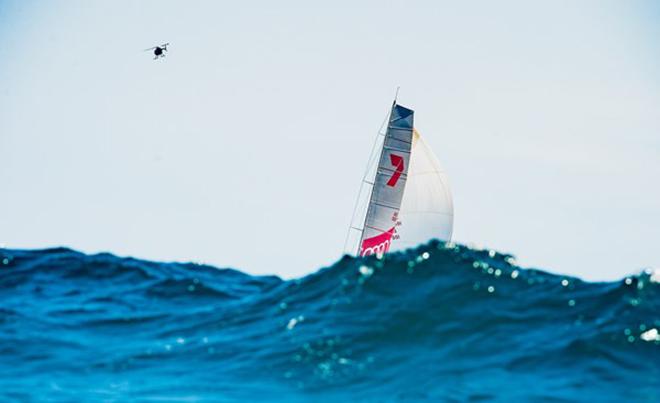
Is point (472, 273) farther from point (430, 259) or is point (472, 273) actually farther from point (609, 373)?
point (609, 373)

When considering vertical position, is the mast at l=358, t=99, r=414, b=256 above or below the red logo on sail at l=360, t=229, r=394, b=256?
above

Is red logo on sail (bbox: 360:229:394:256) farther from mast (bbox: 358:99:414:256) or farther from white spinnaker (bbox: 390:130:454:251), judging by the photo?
white spinnaker (bbox: 390:130:454:251)

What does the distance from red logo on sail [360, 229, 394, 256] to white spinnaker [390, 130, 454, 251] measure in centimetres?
35

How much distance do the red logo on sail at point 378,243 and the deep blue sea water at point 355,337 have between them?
24419 millimetres

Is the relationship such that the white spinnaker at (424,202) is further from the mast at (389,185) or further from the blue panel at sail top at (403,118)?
the blue panel at sail top at (403,118)

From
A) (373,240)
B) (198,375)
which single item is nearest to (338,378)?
(198,375)

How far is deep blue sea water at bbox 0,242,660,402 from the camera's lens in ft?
46.3

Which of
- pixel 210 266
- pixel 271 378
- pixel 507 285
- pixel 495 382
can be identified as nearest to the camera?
pixel 495 382

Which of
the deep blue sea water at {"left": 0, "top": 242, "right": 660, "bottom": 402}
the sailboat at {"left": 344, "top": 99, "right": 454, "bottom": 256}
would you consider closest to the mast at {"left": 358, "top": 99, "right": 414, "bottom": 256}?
the sailboat at {"left": 344, "top": 99, "right": 454, "bottom": 256}

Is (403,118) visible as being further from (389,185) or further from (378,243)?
(378,243)

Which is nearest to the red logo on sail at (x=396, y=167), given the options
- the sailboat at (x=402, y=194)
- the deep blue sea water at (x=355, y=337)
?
the sailboat at (x=402, y=194)

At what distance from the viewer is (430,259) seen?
1872 cm

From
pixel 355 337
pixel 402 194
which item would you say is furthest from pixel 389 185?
pixel 355 337

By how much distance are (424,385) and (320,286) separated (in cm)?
491
